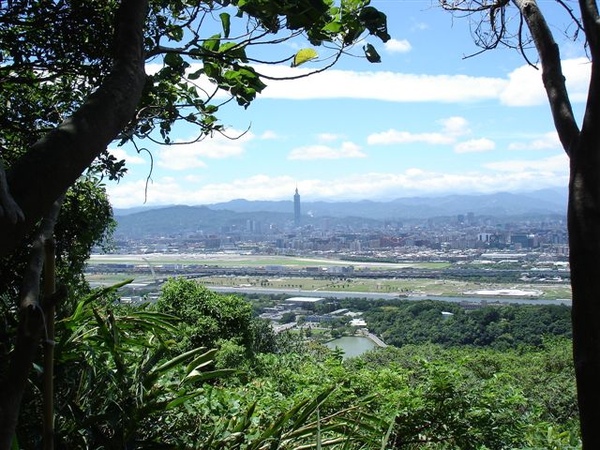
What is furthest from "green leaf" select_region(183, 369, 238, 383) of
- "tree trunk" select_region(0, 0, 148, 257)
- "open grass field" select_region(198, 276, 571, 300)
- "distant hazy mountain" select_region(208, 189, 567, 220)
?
"distant hazy mountain" select_region(208, 189, 567, 220)

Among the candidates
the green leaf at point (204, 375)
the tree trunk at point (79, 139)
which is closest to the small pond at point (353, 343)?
the green leaf at point (204, 375)

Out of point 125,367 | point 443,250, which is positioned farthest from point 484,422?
point 443,250

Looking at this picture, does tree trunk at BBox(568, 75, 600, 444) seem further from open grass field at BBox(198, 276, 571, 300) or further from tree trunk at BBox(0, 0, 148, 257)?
open grass field at BBox(198, 276, 571, 300)

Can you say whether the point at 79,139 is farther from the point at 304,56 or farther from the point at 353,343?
the point at 353,343

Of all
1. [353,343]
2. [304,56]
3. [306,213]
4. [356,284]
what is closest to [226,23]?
[304,56]

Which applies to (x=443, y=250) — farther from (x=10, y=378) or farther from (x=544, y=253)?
(x=10, y=378)

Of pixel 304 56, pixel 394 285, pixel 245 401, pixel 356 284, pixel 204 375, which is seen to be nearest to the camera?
pixel 304 56

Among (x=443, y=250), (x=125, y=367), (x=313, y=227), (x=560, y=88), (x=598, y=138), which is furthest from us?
(x=313, y=227)
